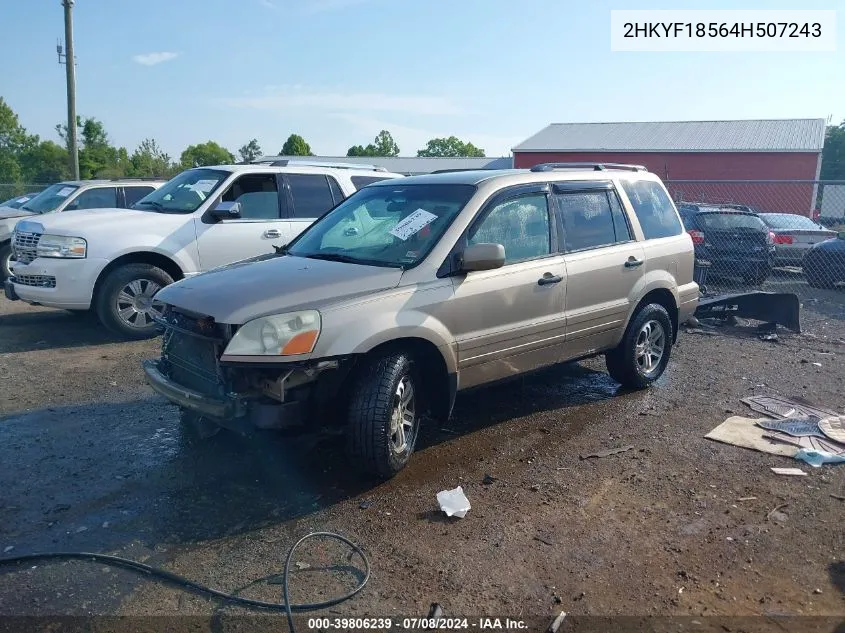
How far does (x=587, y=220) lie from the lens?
5719 mm

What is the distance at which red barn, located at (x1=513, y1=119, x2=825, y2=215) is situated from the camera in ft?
93.4

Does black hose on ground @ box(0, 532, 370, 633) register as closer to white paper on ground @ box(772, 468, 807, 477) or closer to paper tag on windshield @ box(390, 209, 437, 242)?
paper tag on windshield @ box(390, 209, 437, 242)

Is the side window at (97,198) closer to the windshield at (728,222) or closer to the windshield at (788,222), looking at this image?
the windshield at (728,222)

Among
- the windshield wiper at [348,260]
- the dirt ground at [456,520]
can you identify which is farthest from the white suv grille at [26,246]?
the windshield wiper at [348,260]

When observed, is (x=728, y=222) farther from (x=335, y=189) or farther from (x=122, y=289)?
(x=122, y=289)

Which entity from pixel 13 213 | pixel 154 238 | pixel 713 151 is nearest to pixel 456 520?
pixel 154 238

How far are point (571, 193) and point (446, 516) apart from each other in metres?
2.88

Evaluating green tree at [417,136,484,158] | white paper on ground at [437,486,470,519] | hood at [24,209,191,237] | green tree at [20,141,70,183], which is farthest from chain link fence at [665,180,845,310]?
green tree at [417,136,484,158]

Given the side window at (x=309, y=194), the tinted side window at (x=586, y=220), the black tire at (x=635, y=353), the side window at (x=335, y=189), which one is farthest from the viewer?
the side window at (x=335, y=189)

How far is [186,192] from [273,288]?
485 cm

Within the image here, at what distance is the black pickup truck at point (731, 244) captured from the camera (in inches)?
478

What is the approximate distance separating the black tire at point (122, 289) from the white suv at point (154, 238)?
0.01 m

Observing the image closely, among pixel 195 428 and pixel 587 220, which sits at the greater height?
pixel 587 220

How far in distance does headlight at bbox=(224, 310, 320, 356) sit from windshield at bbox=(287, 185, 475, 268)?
0.86 metres
